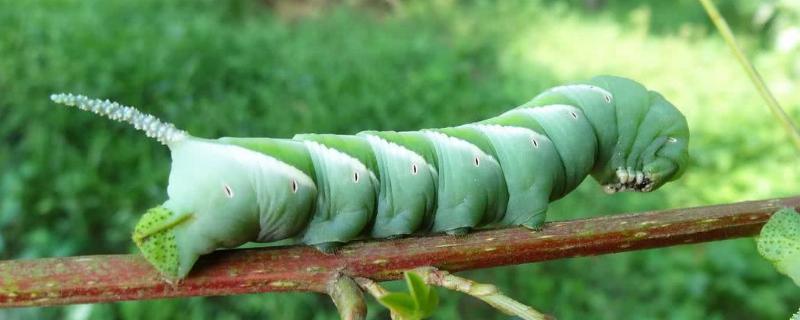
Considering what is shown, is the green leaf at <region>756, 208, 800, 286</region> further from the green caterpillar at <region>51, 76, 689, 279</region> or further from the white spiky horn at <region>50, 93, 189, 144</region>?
the white spiky horn at <region>50, 93, 189, 144</region>

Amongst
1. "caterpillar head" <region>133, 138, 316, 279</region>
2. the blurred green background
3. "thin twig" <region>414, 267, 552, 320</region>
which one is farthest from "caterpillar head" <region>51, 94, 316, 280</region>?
the blurred green background

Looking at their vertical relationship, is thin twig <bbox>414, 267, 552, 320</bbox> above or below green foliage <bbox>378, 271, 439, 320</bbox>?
below

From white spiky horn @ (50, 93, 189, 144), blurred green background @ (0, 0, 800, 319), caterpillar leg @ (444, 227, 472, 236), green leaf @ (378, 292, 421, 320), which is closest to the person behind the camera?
green leaf @ (378, 292, 421, 320)

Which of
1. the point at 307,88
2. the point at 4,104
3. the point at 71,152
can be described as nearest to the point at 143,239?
the point at 71,152

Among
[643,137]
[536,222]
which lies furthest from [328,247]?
[643,137]

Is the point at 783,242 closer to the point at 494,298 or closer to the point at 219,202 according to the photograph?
the point at 494,298

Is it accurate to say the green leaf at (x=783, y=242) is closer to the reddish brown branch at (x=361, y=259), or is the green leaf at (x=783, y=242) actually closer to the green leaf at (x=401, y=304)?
the reddish brown branch at (x=361, y=259)
